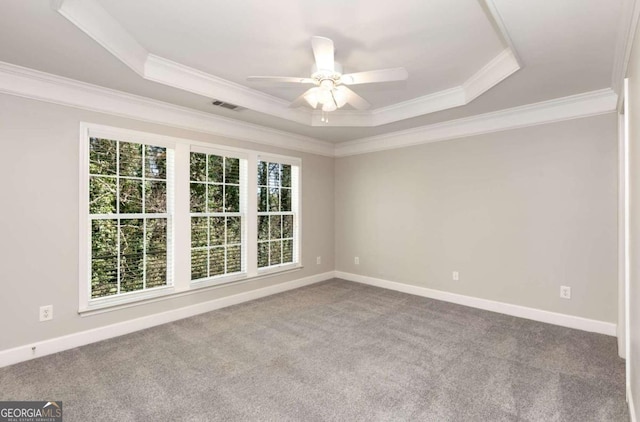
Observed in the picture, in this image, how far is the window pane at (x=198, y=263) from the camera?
3.90 metres

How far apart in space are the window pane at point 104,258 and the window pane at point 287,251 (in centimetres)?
230

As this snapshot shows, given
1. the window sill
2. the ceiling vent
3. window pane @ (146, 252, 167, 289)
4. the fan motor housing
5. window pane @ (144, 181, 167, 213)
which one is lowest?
the window sill

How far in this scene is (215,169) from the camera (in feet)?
13.5

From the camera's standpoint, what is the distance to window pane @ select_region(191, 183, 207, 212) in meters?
3.91

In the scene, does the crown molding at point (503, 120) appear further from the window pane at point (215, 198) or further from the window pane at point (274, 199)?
the window pane at point (215, 198)

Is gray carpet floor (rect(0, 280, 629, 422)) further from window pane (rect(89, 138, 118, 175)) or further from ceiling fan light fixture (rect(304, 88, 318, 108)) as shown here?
ceiling fan light fixture (rect(304, 88, 318, 108))

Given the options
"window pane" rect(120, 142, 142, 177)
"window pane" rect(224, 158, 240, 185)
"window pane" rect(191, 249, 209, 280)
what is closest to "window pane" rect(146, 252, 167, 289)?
"window pane" rect(191, 249, 209, 280)

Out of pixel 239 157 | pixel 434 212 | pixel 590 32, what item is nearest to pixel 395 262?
pixel 434 212

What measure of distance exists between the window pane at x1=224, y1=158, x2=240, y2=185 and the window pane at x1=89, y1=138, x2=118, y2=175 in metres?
1.29

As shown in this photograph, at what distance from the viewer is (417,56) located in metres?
2.84

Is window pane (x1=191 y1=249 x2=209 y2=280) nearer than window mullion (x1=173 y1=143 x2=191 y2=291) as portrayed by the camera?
No

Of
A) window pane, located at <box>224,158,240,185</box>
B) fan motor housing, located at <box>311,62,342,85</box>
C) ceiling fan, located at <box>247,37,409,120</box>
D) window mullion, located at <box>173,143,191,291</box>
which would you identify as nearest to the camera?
ceiling fan, located at <box>247,37,409,120</box>

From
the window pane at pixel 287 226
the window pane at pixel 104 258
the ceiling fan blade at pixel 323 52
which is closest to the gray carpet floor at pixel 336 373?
the window pane at pixel 104 258

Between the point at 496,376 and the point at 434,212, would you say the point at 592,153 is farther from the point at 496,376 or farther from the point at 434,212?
the point at 496,376
